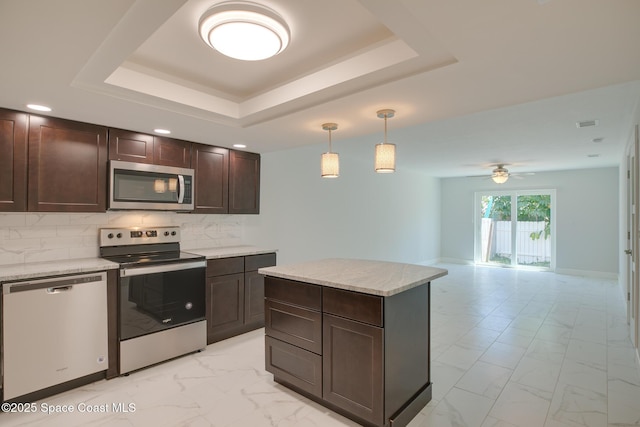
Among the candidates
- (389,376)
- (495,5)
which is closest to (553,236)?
(389,376)

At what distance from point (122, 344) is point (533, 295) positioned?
5959 mm

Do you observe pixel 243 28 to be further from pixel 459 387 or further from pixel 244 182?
pixel 459 387

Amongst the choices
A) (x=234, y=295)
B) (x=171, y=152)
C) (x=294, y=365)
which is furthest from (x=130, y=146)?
(x=294, y=365)

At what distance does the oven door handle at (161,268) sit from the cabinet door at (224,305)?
23 cm

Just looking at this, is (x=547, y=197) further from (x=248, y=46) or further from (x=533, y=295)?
(x=248, y=46)

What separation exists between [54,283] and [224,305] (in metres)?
1.48

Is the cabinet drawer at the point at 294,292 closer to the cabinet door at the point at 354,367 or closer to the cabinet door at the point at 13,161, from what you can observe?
the cabinet door at the point at 354,367

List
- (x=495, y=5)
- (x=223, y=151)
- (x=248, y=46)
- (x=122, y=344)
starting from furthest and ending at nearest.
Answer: (x=223, y=151) < (x=122, y=344) < (x=248, y=46) < (x=495, y=5)

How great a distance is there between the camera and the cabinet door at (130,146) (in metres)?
2.98

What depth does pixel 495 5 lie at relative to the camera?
1.25 meters

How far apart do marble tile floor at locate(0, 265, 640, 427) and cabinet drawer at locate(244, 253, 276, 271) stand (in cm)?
76

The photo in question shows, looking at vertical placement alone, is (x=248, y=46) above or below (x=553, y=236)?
above

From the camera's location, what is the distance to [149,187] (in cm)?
318

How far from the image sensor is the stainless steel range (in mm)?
2752
